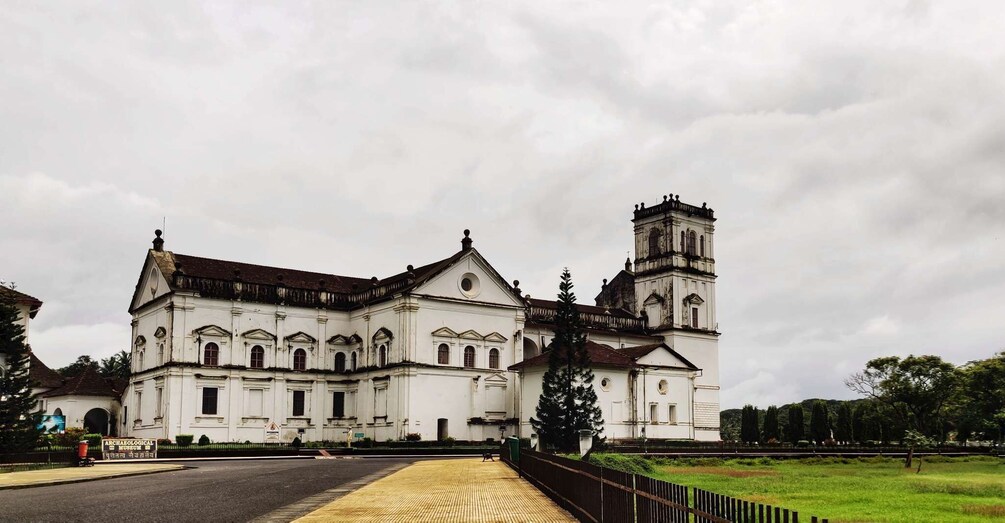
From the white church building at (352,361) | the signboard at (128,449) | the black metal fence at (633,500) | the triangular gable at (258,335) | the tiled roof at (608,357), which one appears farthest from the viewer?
the triangular gable at (258,335)

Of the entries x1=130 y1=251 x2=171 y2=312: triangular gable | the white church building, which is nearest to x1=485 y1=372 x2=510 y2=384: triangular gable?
the white church building

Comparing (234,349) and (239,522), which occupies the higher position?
(234,349)

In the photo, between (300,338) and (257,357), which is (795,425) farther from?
(257,357)

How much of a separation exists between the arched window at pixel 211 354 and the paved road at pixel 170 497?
3027 cm

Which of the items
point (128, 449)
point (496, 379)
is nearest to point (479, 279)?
point (496, 379)

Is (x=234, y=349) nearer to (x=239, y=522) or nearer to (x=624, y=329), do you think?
(x=624, y=329)

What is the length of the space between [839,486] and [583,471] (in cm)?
1697

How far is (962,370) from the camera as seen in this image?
252 feet

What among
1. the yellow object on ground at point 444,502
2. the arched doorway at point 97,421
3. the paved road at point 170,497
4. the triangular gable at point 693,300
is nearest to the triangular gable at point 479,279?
the triangular gable at point 693,300

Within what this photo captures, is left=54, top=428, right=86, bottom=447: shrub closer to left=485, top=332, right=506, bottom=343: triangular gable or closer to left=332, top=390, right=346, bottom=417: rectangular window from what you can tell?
left=332, top=390, right=346, bottom=417: rectangular window

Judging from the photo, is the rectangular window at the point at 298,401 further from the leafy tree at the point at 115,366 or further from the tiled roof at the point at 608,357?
the leafy tree at the point at 115,366

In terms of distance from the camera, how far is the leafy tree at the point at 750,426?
84.3 metres

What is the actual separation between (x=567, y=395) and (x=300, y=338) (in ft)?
63.5


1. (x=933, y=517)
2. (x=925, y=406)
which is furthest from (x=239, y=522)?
(x=925, y=406)
